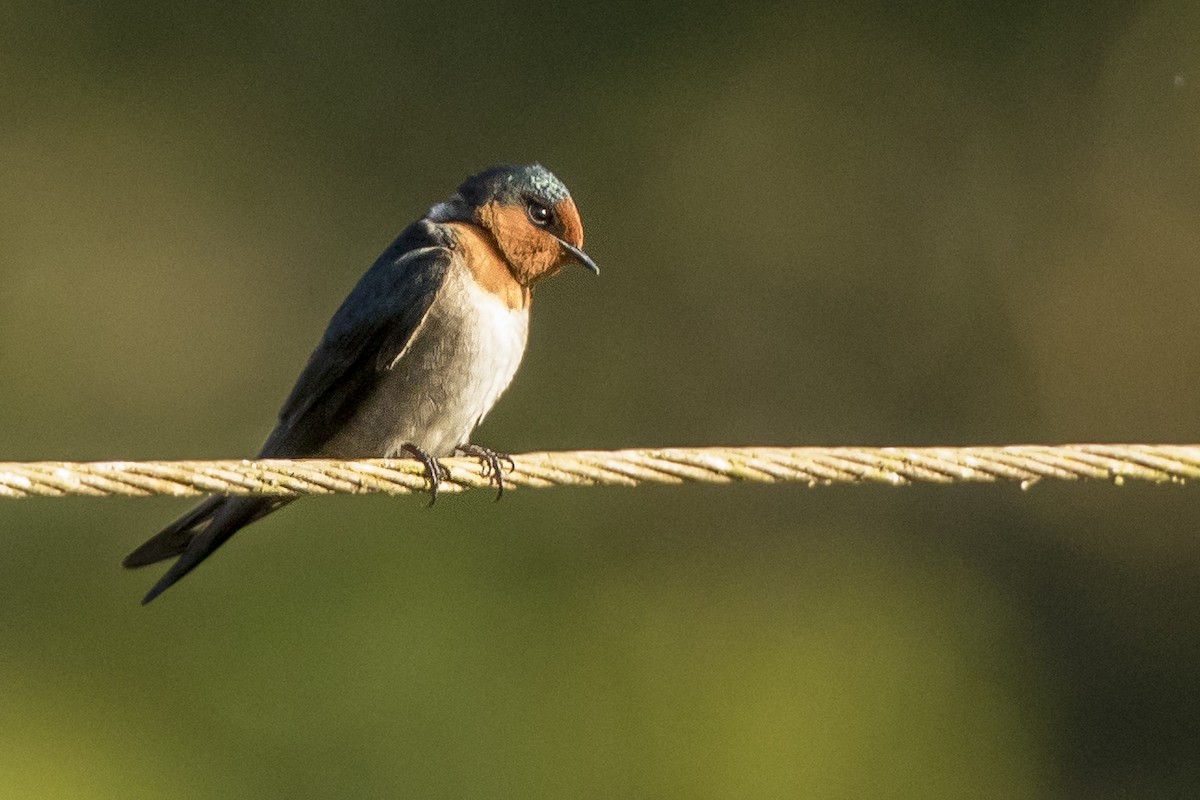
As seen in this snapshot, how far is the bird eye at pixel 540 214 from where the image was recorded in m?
5.83

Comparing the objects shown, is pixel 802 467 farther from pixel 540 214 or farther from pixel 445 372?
pixel 540 214

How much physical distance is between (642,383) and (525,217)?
7648mm

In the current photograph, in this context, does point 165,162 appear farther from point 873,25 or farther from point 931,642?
point 931,642

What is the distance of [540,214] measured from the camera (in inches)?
230

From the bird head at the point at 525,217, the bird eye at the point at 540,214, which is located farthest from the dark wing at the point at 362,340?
the bird eye at the point at 540,214

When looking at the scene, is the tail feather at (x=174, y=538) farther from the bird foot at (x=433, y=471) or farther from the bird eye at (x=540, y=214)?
the bird eye at (x=540, y=214)

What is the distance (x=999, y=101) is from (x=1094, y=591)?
5470 mm

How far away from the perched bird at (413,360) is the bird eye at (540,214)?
22 mm

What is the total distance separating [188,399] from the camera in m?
13.5

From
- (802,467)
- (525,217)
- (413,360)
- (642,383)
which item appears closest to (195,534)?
(413,360)

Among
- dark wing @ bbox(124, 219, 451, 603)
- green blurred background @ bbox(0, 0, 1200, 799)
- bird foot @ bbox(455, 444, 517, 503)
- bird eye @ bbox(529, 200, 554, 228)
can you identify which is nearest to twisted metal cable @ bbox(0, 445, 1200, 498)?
bird foot @ bbox(455, 444, 517, 503)

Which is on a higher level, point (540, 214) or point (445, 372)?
point (540, 214)

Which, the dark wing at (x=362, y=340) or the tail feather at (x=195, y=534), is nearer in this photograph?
the tail feather at (x=195, y=534)

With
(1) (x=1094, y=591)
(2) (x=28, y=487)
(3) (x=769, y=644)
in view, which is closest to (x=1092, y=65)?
(1) (x=1094, y=591)
